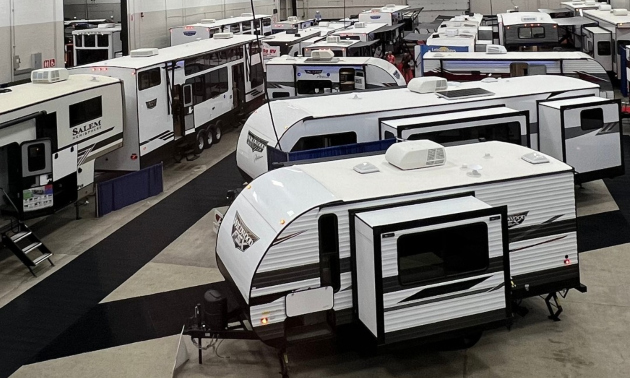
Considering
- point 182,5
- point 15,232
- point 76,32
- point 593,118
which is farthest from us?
point 182,5

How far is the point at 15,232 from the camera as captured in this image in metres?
12.7

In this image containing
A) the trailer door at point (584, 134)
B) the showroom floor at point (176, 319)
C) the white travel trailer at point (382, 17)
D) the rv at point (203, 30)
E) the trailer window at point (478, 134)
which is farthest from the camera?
the white travel trailer at point (382, 17)

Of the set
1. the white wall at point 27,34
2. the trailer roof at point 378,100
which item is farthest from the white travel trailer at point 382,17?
the trailer roof at point 378,100

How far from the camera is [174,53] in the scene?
19.1 metres

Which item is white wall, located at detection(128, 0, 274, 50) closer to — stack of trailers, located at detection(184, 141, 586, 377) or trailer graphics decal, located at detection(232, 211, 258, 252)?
trailer graphics decal, located at detection(232, 211, 258, 252)

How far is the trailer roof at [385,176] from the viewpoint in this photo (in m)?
8.52

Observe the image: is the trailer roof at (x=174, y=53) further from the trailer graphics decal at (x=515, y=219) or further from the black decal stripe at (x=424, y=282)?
the black decal stripe at (x=424, y=282)

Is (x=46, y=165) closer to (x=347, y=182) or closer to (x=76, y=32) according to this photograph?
(x=347, y=182)

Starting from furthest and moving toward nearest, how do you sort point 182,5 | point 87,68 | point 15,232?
point 182,5, point 87,68, point 15,232

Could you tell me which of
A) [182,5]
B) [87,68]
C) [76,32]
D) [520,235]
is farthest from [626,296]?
[182,5]

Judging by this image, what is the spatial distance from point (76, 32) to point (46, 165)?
15.6 m

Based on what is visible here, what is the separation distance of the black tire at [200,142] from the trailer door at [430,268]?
1237 centimetres

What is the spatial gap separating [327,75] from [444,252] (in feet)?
39.6

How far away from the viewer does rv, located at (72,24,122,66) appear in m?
27.1
